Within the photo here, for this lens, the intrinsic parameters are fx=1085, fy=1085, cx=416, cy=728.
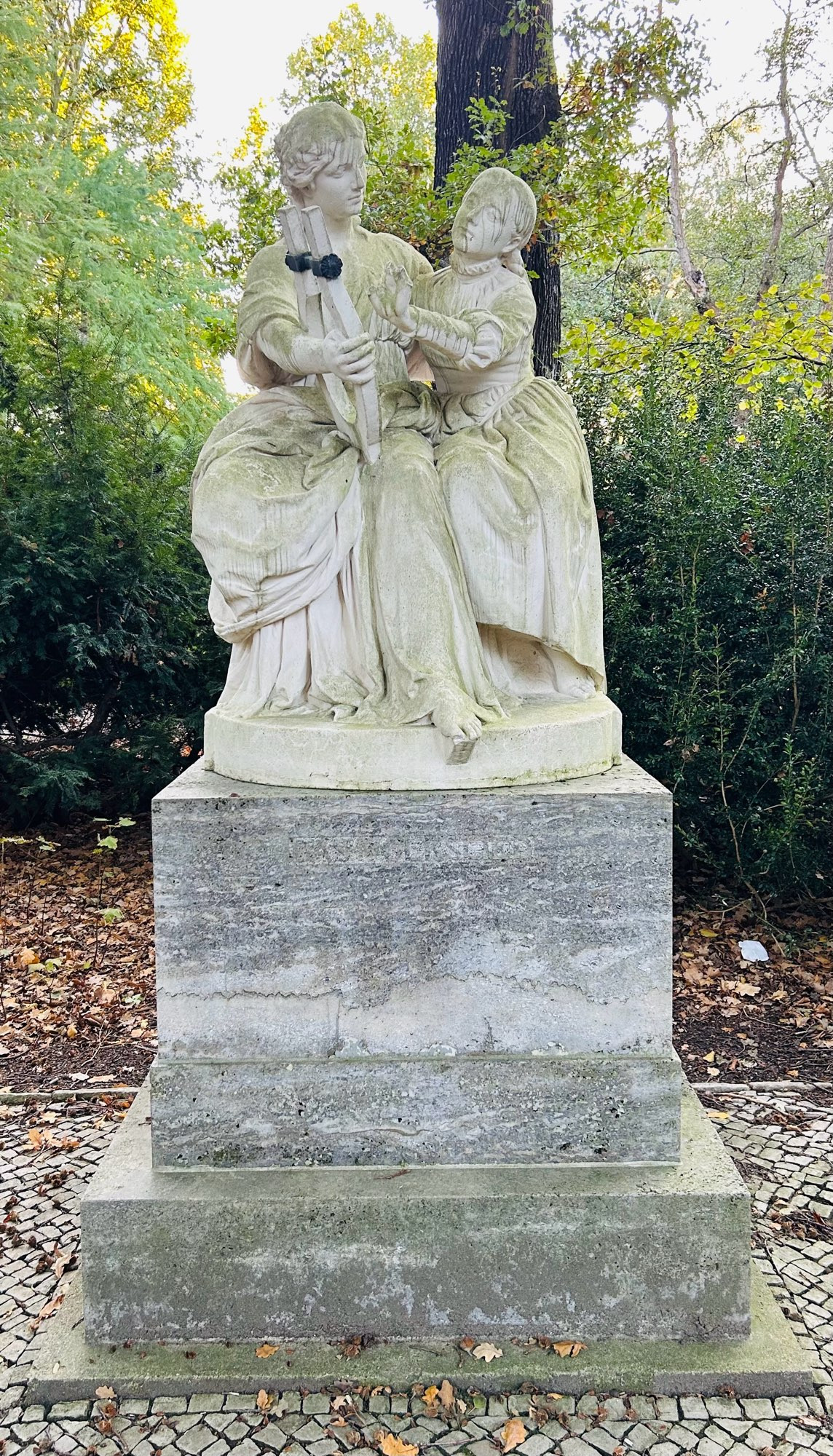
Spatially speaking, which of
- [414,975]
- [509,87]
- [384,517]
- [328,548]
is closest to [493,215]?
[384,517]

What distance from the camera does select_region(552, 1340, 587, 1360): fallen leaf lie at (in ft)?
7.64

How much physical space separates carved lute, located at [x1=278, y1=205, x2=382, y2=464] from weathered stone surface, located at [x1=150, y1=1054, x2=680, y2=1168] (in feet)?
4.82

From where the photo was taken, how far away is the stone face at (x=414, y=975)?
2410 millimetres

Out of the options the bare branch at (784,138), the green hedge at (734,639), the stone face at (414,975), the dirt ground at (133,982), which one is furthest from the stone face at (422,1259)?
the bare branch at (784,138)

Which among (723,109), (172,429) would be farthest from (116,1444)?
(723,109)

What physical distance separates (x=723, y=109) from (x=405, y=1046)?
50.1ft

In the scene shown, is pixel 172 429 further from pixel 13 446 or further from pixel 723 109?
pixel 723 109

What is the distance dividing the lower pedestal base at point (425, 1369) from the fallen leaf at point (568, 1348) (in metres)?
0.01

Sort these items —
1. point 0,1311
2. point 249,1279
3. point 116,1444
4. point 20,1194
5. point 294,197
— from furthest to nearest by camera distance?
point 20,1194 → point 294,197 → point 0,1311 → point 249,1279 → point 116,1444

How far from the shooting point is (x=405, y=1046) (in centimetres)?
246

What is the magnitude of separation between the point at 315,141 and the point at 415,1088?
2.22 meters

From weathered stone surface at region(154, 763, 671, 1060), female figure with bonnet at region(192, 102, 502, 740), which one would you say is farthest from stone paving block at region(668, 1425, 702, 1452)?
female figure with bonnet at region(192, 102, 502, 740)

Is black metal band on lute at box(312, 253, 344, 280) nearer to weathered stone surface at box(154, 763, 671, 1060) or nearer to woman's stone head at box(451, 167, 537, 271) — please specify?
woman's stone head at box(451, 167, 537, 271)

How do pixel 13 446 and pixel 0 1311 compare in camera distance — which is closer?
pixel 0 1311
